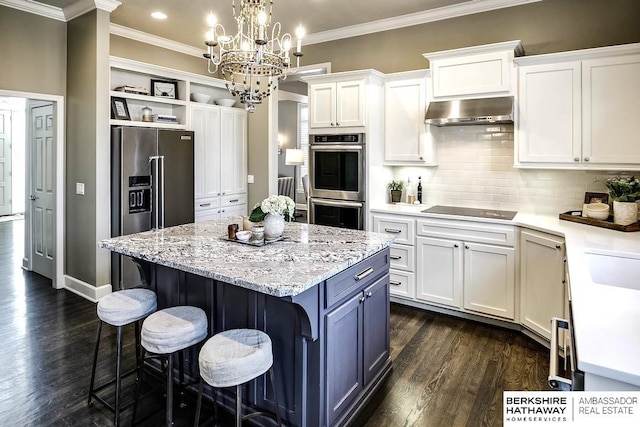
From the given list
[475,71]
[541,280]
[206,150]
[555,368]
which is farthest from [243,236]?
[206,150]

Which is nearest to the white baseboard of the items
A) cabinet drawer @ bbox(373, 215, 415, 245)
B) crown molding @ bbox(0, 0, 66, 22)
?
crown molding @ bbox(0, 0, 66, 22)

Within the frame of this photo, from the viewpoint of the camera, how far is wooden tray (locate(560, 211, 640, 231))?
9.52ft

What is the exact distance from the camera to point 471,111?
3.64m

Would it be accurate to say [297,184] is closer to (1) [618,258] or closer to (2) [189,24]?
(2) [189,24]

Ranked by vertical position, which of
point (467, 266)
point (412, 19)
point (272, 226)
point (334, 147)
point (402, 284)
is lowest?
point (402, 284)

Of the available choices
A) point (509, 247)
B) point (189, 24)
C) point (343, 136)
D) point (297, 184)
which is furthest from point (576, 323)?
point (297, 184)

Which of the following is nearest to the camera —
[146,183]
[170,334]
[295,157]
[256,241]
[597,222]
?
[170,334]

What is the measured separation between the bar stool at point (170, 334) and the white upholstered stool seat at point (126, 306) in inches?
8.7

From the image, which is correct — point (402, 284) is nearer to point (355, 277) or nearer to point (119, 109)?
point (355, 277)

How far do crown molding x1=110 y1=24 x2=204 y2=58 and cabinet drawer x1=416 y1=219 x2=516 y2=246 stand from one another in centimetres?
396

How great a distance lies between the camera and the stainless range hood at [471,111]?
3514 mm

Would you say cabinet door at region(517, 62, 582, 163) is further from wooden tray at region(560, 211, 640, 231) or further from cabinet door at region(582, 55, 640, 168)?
wooden tray at region(560, 211, 640, 231)

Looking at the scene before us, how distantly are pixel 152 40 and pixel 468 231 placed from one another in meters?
4.43

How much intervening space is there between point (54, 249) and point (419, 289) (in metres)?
4.09
